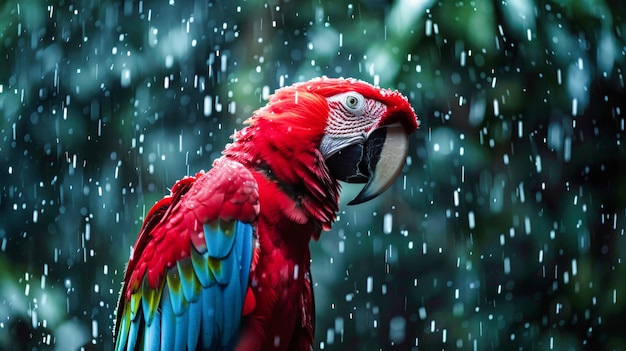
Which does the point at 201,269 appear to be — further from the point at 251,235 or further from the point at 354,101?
the point at 354,101

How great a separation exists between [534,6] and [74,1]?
76.8 inches

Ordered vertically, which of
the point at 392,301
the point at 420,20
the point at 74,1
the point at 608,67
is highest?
the point at 74,1

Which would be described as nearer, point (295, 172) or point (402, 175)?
point (295, 172)

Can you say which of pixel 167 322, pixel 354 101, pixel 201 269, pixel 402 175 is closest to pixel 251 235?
pixel 201 269

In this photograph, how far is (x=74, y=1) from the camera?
2959mm

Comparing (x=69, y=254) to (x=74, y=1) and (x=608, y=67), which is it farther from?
(x=608, y=67)

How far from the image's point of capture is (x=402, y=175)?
279 cm

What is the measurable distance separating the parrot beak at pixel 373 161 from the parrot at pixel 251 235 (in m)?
0.02

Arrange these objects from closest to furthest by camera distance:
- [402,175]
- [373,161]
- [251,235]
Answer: [251,235] → [373,161] → [402,175]

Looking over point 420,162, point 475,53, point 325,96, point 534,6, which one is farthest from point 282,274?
point 534,6

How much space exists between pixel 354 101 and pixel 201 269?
48 centimetres

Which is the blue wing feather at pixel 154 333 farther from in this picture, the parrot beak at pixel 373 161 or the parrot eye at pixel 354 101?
the parrot eye at pixel 354 101

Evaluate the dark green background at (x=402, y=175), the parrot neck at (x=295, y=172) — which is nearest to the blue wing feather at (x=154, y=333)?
the parrot neck at (x=295, y=172)

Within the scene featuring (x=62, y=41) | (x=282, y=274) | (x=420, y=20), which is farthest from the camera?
(x=62, y=41)
